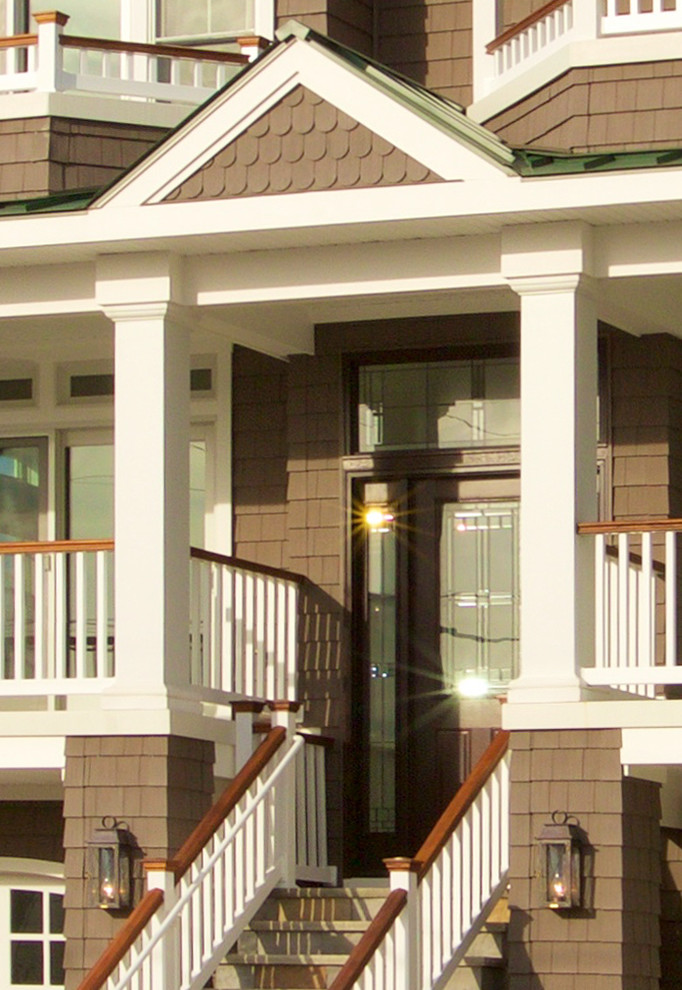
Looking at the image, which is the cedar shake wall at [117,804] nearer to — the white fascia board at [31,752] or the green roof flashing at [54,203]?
the white fascia board at [31,752]

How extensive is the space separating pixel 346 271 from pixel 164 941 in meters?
3.62

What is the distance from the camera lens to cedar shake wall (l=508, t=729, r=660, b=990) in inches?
426

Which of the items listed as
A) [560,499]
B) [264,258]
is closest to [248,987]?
[560,499]

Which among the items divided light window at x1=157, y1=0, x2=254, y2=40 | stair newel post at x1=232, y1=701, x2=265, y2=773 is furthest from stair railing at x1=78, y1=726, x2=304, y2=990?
divided light window at x1=157, y1=0, x2=254, y2=40

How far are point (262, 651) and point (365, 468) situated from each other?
138cm

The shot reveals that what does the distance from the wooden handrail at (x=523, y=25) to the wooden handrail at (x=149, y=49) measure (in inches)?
60.1

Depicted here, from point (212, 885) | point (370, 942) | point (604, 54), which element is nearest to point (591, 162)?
point (604, 54)

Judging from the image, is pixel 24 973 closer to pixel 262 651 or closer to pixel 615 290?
pixel 262 651

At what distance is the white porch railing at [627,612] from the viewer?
36.0 ft

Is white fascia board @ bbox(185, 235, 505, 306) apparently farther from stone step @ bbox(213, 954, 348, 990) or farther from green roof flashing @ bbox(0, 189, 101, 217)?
stone step @ bbox(213, 954, 348, 990)

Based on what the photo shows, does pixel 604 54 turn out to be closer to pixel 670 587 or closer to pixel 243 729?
pixel 670 587

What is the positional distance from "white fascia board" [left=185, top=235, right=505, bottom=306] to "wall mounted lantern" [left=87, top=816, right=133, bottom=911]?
291 cm

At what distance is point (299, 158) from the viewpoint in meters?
11.7

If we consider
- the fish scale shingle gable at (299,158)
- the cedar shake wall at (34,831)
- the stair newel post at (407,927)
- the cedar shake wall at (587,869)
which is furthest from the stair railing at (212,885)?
the fish scale shingle gable at (299,158)
